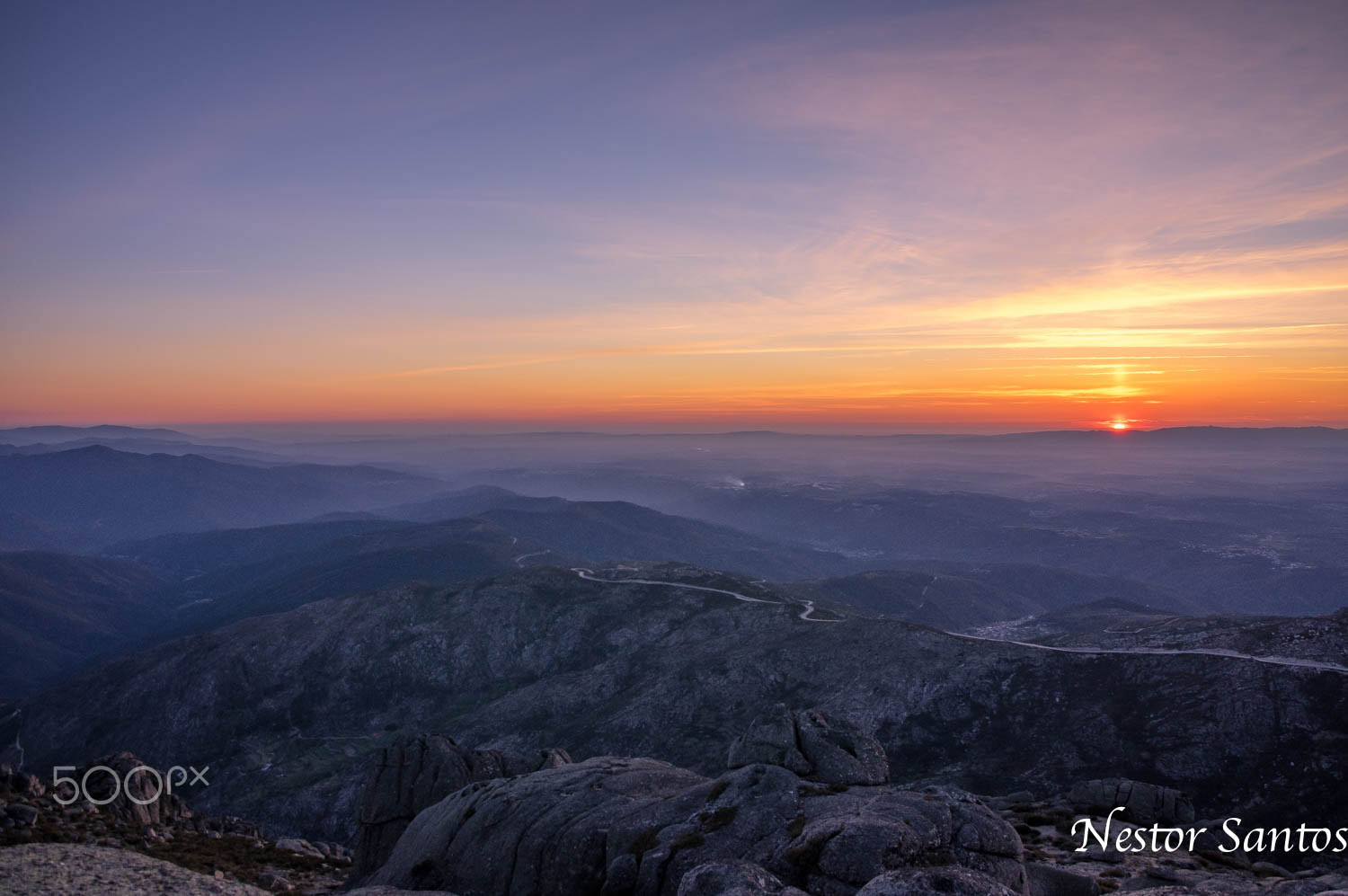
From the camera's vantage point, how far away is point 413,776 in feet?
213

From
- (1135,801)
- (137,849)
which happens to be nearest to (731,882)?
(137,849)

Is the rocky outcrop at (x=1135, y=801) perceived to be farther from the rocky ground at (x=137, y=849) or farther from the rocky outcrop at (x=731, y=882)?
the rocky ground at (x=137, y=849)

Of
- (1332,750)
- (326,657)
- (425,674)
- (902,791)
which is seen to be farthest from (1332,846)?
(326,657)

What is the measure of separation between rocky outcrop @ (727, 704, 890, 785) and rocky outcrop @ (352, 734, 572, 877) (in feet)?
76.9

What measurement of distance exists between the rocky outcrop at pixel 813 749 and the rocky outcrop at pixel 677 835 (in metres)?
3.72

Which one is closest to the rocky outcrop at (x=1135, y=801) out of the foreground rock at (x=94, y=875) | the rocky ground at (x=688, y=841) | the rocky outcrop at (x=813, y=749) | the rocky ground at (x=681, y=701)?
the rocky ground at (x=688, y=841)

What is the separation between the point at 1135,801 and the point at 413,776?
216ft

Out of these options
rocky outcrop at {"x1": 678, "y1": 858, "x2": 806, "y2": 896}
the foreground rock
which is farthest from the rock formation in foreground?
the foreground rock

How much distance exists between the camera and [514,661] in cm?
17625

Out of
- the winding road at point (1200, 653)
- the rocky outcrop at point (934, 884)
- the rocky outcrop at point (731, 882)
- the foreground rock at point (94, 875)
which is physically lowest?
the winding road at point (1200, 653)

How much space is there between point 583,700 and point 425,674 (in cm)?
5295

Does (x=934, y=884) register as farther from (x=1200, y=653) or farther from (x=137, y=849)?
A: (x=1200, y=653)

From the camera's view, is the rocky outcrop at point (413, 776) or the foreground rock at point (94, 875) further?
the rocky outcrop at point (413, 776)

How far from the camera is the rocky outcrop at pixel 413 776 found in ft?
199
